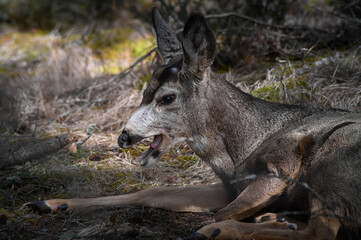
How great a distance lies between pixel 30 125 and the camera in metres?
7.28

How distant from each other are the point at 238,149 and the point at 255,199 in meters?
0.62

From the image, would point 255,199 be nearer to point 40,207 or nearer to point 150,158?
point 150,158

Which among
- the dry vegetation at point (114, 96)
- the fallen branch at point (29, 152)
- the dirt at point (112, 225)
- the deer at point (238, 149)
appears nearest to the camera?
the deer at point (238, 149)

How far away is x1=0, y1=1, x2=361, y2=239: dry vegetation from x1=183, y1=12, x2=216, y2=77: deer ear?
1.47 meters

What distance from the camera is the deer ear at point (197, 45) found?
13.1 feet

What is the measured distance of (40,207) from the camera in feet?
14.8

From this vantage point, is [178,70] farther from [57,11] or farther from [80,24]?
[57,11]

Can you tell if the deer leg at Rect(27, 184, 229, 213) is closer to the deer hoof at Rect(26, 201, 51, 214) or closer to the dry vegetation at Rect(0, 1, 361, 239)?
the deer hoof at Rect(26, 201, 51, 214)

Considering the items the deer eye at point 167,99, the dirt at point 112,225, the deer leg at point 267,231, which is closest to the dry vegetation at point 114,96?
the dirt at point 112,225

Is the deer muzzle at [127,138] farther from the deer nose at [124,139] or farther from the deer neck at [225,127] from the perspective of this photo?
the deer neck at [225,127]

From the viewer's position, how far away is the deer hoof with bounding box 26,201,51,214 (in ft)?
14.8

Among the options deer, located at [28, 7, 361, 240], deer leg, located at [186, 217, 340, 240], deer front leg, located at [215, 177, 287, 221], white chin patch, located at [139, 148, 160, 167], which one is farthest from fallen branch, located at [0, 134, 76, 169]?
deer leg, located at [186, 217, 340, 240]

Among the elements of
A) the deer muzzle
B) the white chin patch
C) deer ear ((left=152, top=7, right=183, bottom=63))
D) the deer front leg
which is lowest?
the deer front leg

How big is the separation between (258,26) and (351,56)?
6.12ft
